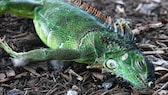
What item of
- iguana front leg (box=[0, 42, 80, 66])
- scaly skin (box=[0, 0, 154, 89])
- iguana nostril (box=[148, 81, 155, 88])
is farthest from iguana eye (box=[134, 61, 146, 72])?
iguana front leg (box=[0, 42, 80, 66])

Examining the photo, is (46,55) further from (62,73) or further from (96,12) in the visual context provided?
(96,12)

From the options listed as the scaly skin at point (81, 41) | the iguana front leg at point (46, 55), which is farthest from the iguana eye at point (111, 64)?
the iguana front leg at point (46, 55)

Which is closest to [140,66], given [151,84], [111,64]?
[151,84]

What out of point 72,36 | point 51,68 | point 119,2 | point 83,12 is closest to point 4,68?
point 51,68

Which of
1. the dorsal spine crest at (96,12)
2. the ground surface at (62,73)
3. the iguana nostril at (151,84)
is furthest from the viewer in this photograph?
the dorsal spine crest at (96,12)

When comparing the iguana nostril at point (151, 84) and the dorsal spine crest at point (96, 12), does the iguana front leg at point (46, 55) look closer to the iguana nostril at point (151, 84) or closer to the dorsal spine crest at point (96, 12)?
the dorsal spine crest at point (96, 12)

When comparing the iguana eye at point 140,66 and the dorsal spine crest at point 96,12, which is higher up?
the dorsal spine crest at point 96,12

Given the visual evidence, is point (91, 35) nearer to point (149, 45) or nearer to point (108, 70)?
point (108, 70)
